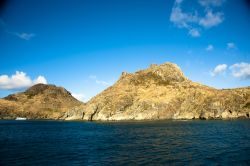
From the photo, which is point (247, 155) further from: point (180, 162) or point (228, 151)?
point (180, 162)

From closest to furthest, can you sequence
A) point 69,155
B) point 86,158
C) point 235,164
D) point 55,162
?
point 235,164 < point 55,162 < point 86,158 < point 69,155

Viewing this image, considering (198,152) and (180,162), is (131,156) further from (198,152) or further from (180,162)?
(198,152)

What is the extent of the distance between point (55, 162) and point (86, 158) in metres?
5.37

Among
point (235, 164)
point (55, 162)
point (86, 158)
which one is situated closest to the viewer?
point (235, 164)

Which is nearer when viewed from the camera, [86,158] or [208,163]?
[208,163]

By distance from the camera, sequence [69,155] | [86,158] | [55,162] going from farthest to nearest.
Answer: [69,155] → [86,158] → [55,162]

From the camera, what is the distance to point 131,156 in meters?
46.8

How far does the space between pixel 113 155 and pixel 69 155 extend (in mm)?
7935

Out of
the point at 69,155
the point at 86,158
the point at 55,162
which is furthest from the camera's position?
the point at 69,155

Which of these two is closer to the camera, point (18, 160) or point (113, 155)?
point (18, 160)

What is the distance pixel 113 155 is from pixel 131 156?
138 inches

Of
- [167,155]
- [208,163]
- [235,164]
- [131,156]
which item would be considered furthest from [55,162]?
[235,164]

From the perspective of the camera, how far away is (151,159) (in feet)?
143

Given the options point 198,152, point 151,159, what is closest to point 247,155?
point 198,152
